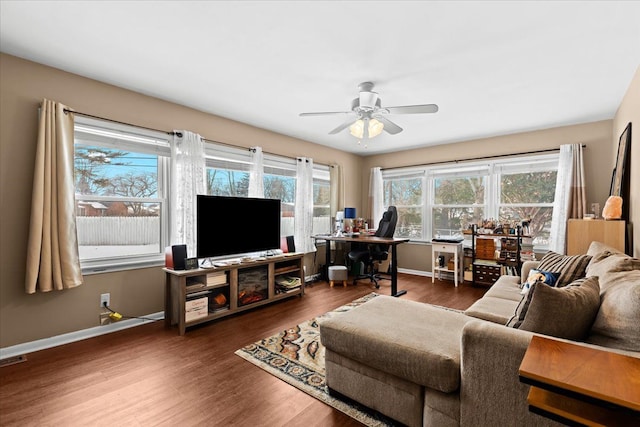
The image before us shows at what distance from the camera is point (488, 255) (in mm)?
4723

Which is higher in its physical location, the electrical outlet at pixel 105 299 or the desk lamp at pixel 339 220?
the desk lamp at pixel 339 220

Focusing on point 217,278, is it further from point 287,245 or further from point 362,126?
point 362,126

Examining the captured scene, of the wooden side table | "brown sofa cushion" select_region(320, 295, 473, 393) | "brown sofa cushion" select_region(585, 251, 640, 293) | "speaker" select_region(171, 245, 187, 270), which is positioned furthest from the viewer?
"speaker" select_region(171, 245, 187, 270)

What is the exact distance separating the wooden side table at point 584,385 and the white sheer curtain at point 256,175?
3.69 m

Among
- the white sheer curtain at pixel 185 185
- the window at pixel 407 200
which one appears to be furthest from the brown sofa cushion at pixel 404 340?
the window at pixel 407 200

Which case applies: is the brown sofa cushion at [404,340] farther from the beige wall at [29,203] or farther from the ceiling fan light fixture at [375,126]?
the beige wall at [29,203]

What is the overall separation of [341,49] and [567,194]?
12.8 ft

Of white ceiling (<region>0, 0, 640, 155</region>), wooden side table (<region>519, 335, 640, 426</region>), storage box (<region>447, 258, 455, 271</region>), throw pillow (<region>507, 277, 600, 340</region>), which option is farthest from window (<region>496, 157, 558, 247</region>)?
wooden side table (<region>519, 335, 640, 426</region>)

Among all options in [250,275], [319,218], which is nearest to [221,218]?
[250,275]

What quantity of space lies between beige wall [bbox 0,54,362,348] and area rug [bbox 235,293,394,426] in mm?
1512

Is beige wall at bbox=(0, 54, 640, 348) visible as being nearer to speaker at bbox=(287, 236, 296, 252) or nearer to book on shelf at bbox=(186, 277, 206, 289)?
book on shelf at bbox=(186, 277, 206, 289)

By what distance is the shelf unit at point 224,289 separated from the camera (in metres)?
3.03

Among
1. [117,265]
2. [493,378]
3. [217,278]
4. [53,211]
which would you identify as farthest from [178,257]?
[493,378]

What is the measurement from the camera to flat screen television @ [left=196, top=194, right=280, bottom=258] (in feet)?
11.0
